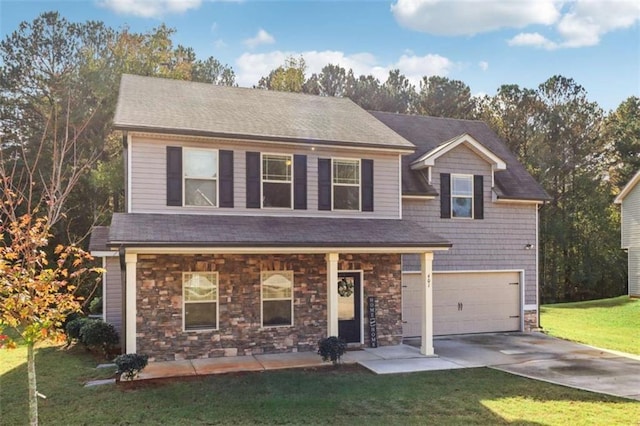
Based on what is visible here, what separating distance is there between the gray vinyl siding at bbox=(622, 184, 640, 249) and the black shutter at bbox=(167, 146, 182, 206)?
987 inches

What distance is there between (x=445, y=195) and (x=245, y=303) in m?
7.60

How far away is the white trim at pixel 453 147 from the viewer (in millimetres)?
15844

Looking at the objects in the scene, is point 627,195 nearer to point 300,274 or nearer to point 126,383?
point 300,274

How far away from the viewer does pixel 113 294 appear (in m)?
14.2

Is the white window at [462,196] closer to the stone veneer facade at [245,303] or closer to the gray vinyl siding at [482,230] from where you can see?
the gray vinyl siding at [482,230]

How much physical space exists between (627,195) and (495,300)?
15979mm

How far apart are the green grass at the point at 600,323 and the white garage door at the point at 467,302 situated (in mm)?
1762

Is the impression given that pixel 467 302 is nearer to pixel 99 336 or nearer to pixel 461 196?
pixel 461 196

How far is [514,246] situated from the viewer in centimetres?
1712

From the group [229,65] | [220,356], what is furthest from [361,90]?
[220,356]

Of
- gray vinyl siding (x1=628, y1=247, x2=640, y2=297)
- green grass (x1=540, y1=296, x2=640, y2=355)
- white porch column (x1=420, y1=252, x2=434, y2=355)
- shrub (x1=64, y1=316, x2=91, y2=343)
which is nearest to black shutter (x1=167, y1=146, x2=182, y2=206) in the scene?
shrub (x1=64, y1=316, x2=91, y2=343)

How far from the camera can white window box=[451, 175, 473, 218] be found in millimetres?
16406

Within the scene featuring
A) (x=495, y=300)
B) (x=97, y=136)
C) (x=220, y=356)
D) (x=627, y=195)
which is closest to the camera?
(x=220, y=356)

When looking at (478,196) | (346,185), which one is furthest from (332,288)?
(478,196)
